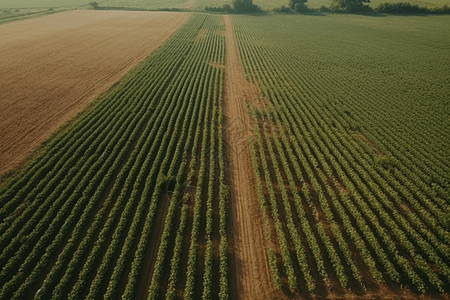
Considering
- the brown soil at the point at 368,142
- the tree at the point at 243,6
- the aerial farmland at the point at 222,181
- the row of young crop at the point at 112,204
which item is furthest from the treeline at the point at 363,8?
the row of young crop at the point at 112,204

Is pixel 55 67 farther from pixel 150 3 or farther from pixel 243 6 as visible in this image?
pixel 150 3

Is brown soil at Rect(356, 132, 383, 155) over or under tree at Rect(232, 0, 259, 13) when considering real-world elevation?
under

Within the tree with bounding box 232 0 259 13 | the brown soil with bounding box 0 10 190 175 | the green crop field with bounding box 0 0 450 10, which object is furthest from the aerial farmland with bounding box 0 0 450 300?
the green crop field with bounding box 0 0 450 10

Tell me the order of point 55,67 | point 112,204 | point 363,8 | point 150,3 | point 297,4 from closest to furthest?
point 112,204, point 55,67, point 363,8, point 297,4, point 150,3

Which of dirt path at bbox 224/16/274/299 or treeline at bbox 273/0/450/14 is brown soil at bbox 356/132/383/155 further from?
treeline at bbox 273/0/450/14

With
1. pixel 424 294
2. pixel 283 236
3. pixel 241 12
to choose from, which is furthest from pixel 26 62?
pixel 241 12

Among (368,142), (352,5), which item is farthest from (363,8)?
(368,142)
